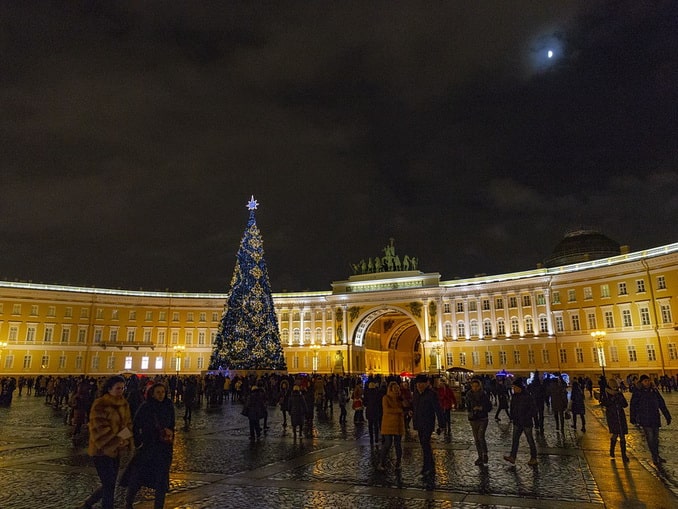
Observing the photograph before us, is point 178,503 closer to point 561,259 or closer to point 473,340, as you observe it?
point 473,340

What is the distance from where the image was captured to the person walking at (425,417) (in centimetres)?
955

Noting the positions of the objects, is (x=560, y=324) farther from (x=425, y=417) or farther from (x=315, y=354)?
(x=425, y=417)

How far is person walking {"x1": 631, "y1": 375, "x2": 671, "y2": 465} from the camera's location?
1032 centimetres

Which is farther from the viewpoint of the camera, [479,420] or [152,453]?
[479,420]

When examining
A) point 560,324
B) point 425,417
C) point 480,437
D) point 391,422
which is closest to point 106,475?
point 391,422

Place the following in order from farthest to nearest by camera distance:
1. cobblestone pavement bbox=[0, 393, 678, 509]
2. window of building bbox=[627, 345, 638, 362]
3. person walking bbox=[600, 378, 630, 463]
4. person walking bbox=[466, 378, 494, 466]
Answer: window of building bbox=[627, 345, 638, 362]
person walking bbox=[600, 378, 630, 463]
person walking bbox=[466, 378, 494, 466]
cobblestone pavement bbox=[0, 393, 678, 509]

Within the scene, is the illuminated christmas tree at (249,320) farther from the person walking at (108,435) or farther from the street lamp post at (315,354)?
the person walking at (108,435)

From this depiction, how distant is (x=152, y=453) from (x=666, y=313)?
5394 cm

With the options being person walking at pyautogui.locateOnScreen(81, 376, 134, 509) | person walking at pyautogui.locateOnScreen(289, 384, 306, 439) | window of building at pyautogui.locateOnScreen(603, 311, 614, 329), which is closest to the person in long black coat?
person walking at pyautogui.locateOnScreen(81, 376, 134, 509)

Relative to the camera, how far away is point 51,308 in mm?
63250

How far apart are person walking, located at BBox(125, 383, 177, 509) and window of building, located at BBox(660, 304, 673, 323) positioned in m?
53.4

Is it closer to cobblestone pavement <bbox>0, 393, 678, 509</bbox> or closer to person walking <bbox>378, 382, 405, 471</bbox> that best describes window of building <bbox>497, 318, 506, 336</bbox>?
cobblestone pavement <bbox>0, 393, 678, 509</bbox>

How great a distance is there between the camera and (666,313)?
49031 mm

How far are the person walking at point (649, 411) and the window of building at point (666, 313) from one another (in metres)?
45.0
